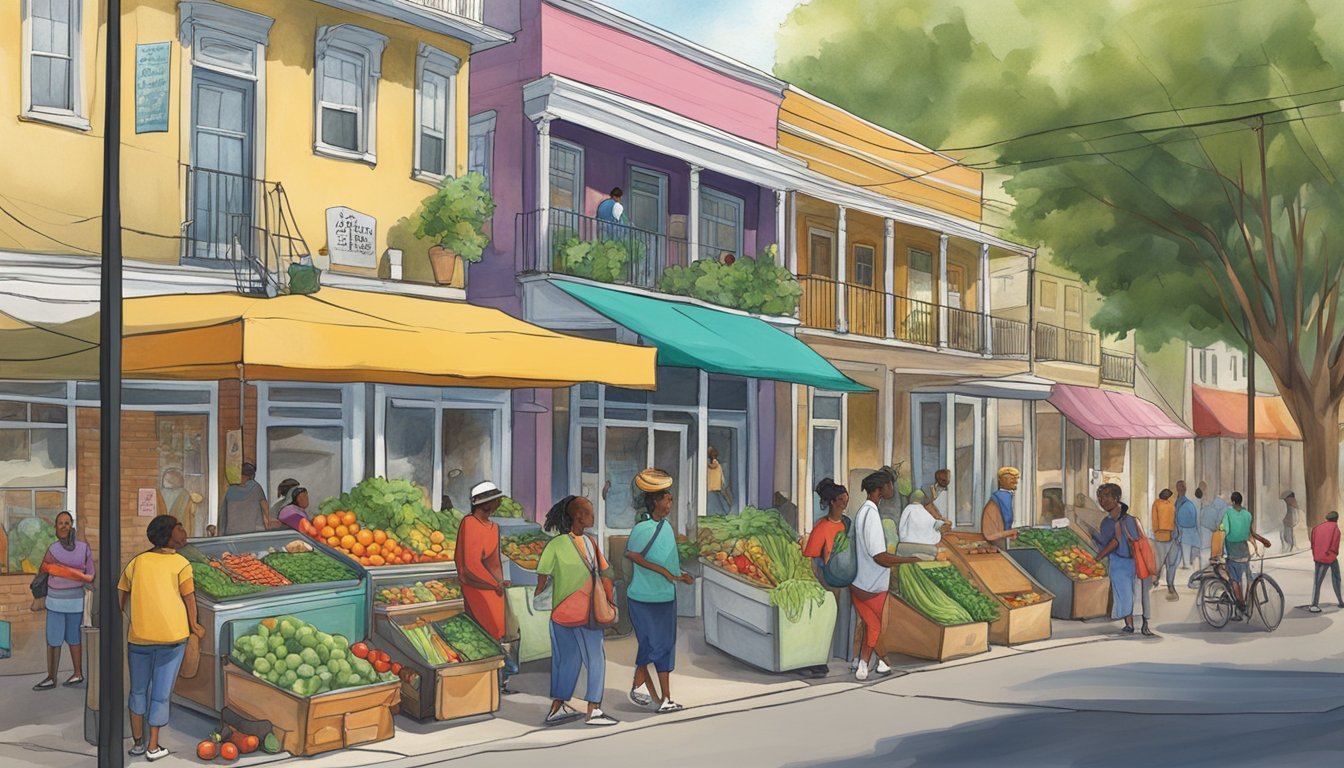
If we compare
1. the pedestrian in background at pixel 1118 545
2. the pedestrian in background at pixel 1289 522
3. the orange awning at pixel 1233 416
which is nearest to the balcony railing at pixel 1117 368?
the orange awning at pixel 1233 416

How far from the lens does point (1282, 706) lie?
38.0ft

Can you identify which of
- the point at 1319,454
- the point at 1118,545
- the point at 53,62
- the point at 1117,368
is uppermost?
the point at 53,62

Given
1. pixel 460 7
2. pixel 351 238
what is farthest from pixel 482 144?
pixel 351 238

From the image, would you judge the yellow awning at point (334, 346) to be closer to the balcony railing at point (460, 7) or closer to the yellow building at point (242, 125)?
the yellow building at point (242, 125)

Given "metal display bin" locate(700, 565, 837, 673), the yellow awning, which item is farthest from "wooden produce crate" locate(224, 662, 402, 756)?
"metal display bin" locate(700, 565, 837, 673)

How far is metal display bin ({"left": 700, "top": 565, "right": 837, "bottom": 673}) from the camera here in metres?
13.0

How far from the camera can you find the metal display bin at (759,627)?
12992mm

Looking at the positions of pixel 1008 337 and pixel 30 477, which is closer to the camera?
pixel 30 477

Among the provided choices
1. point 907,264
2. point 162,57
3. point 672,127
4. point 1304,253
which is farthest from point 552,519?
point 1304,253

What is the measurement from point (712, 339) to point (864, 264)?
9482mm

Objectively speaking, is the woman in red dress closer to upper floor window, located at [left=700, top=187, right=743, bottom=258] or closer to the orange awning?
upper floor window, located at [left=700, top=187, right=743, bottom=258]

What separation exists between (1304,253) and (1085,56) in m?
7.64

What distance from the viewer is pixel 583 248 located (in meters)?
18.6

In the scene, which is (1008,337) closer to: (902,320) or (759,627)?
(902,320)
